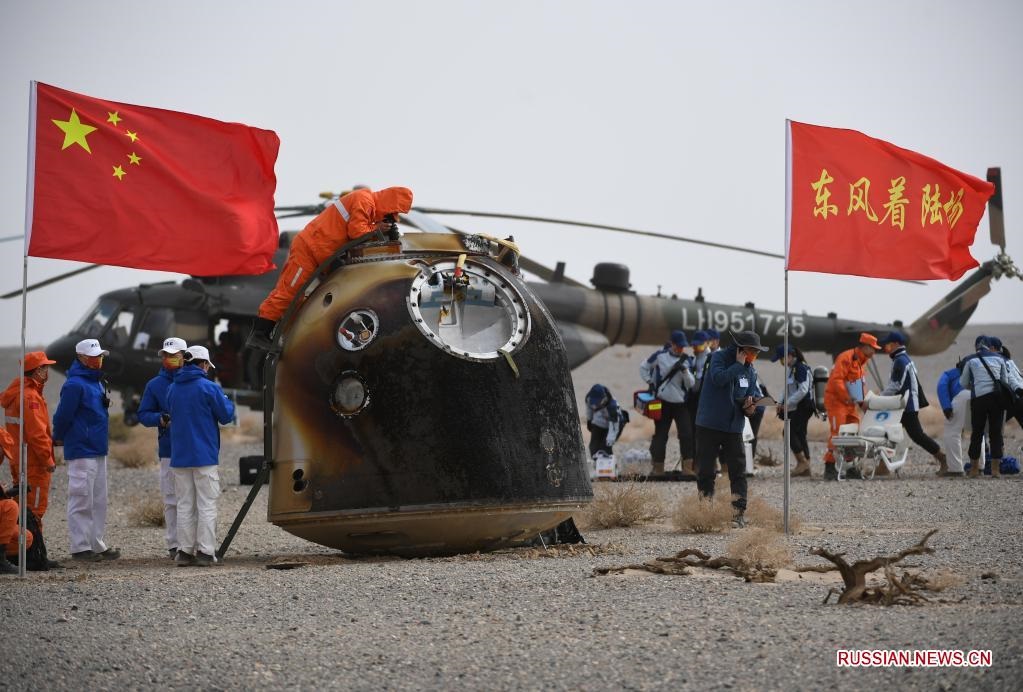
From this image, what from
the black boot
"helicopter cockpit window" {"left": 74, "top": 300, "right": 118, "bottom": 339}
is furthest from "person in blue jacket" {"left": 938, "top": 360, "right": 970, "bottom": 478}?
"helicopter cockpit window" {"left": 74, "top": 300, "right": 118, "bottom": 339}

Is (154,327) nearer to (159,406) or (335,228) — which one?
(159,406)

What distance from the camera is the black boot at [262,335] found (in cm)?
956

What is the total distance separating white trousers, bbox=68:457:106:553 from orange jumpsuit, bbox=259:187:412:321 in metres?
2.29

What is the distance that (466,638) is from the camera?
6.21 metres

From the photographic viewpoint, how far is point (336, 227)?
968 cm

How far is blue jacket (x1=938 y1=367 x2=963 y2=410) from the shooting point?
16719mm

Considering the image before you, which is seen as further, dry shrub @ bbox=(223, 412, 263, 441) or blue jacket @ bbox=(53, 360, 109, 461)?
dry shrub @ bbox=(223, 412, 263, 441)

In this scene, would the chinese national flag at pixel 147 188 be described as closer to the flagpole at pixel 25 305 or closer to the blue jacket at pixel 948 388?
the flagpole at pixel 25 305

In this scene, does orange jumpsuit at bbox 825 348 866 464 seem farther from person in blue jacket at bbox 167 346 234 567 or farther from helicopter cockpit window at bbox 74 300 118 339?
helicopter cockpit window at bbox 74 300 118 339

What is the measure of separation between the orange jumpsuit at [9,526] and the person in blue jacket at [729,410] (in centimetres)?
597

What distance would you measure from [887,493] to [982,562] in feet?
19.5

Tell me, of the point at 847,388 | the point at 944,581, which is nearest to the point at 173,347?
the point at 944,581

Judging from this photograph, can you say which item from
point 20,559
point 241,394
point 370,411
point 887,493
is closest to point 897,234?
point 887,493

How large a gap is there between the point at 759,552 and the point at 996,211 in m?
12.7
